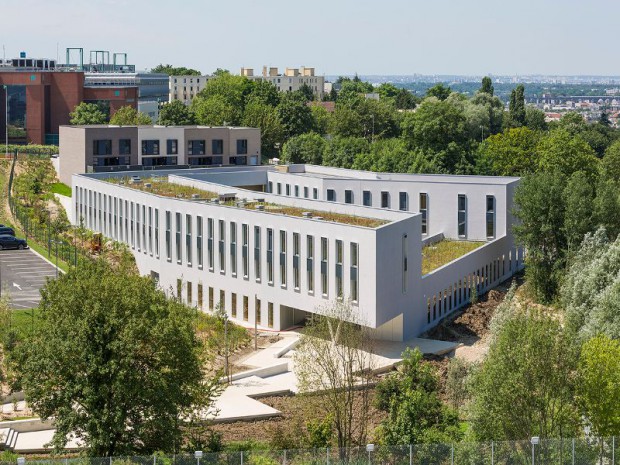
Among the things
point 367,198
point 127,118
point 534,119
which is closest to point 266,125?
point 127,118

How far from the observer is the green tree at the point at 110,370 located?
30172mm

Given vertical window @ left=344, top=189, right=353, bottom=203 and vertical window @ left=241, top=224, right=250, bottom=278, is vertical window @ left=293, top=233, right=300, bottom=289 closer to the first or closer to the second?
vertical window @ left=241, top=224, right=250, bottom=278

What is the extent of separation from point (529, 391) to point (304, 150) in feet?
246

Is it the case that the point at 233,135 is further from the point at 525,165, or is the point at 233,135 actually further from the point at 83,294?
the point at 83,294

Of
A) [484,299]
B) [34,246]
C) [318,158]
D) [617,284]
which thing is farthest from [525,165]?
[617,284]

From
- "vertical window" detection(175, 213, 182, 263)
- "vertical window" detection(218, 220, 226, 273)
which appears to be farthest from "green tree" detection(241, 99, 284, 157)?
"vertical window" detection(218, 220, 226, 273)

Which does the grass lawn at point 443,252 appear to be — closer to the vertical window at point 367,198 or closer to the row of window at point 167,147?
the vertical window at point 367,198

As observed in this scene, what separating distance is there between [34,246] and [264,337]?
853 inches

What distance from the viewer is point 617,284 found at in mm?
43500

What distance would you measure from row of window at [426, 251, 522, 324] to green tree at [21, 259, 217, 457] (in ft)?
82.0

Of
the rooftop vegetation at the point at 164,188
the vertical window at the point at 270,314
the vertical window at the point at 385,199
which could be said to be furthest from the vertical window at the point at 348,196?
the vertical window at the point at 270,314

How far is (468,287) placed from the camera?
59844 mm

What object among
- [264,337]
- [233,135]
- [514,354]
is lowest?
[264,337]

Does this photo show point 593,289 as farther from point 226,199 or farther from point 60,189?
point 60,189
